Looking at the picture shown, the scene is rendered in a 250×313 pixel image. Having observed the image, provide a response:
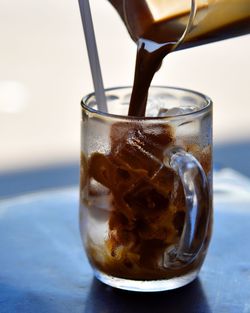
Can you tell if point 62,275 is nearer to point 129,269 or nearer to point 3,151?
point 129,269

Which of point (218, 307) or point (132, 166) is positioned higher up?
point (132, 166)

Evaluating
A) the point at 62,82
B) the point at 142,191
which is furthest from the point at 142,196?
the point at 62,82

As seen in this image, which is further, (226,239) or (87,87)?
(87,87)

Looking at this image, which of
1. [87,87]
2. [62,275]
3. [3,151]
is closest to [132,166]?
[62,275]

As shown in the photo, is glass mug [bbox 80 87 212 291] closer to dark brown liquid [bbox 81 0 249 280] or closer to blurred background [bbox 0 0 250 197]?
dark brown liquid [bbox 81 0 249 280]

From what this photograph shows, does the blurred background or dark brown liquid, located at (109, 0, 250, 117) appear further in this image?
the blurred background

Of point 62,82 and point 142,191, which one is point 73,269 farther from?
point 62,82

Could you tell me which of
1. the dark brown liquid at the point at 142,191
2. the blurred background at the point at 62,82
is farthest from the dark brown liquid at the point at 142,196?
the blurred background at the point at 62,82

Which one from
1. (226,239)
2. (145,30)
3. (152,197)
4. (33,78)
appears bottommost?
(33,78)

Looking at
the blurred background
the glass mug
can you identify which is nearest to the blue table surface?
the glass mug
